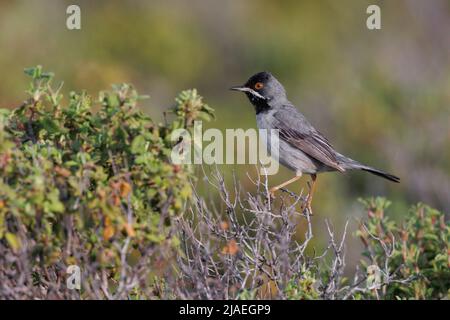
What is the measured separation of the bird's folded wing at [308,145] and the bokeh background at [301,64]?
149 centimetres

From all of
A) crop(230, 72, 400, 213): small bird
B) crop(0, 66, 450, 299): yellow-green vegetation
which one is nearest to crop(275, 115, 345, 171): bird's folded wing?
crop(230, 72, 400, 213): small bird

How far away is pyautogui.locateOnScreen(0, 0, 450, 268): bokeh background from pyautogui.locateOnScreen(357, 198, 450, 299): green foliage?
9.07ft

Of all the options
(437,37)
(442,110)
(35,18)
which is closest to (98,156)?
(442,110)

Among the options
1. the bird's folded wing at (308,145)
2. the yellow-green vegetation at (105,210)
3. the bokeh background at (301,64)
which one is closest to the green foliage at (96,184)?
the yellow-green vegetation at (105,210)

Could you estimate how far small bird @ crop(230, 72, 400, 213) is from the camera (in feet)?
25.9

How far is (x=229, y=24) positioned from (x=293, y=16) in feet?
5.74

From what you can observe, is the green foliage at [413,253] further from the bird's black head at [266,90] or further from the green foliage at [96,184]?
the bird's black head at [266,90]

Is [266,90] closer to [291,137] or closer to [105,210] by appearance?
[291,137]

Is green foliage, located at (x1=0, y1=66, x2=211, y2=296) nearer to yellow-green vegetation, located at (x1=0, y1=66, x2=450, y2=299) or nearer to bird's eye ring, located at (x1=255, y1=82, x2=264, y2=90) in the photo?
yellow-green vegetation, located at (x1=0, y1=66, x2=450, y2=299)

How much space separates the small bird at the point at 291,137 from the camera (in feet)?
25.9

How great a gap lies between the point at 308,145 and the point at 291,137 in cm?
17

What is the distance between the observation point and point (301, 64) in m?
19.2

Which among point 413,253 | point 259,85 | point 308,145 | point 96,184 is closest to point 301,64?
point 259,85
